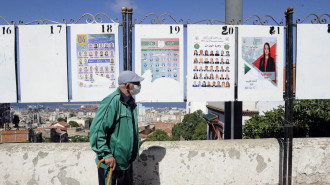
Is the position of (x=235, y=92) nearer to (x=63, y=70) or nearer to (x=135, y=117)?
(x=135, y=117)

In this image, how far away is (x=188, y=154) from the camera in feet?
11.1

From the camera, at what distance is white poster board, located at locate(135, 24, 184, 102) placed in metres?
3.60

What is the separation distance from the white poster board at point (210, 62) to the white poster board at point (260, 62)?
166mm

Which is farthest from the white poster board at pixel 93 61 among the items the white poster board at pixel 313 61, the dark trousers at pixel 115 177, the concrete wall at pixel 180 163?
the white poster board at pixel 313 61

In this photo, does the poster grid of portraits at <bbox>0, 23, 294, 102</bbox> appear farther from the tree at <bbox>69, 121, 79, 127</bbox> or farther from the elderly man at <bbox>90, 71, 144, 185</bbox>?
the tree at <bbox>69, 121, 79, 127</bbox>

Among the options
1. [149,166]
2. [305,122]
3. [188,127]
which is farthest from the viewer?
[188,127]

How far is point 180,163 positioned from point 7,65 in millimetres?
3044

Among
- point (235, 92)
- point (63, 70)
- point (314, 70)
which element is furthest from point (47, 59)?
point (314, 70)

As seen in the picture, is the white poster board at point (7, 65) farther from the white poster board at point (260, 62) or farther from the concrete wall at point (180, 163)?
the white poster board at point (260, 62)

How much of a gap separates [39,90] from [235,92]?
3103mm

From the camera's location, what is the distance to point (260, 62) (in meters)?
3.79

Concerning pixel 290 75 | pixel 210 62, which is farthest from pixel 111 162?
pixel 290 75

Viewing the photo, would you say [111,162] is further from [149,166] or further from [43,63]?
[43,63]

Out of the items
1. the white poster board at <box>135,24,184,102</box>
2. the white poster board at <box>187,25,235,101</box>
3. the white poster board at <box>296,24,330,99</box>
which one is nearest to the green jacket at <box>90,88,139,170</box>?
the white poster board at <box>135,24,184,102</box>
